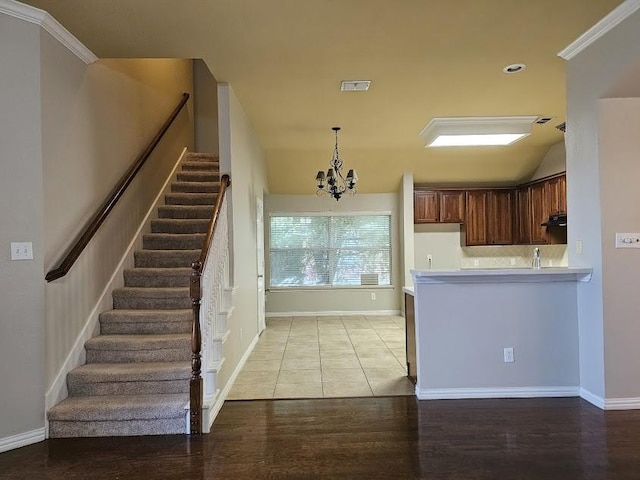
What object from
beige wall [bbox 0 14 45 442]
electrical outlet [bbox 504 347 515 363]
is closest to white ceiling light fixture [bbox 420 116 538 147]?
electrical outlet [bbox 504 347 515 363]

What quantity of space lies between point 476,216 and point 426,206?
0.92 metres

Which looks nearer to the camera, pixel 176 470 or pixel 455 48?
pixel 176 470

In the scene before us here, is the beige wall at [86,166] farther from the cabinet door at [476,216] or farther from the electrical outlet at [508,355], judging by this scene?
the cabinet door at [476,216]

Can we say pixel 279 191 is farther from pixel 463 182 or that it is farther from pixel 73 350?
pixel 73 350

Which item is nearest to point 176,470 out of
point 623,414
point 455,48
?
point 623,414

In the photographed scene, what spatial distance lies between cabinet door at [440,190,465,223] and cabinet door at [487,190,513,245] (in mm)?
516

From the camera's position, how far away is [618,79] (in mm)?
3102

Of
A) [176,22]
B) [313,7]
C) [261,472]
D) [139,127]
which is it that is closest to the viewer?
[261,472]

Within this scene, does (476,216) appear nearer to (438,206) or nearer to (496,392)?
(438,206)

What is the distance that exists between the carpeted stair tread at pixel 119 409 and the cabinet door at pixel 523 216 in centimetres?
630

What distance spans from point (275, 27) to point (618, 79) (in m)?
2.54

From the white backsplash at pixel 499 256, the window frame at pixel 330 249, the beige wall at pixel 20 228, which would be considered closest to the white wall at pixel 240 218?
the beige wall at pixel 20 228

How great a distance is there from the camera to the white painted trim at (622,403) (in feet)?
10.9

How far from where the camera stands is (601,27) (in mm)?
3125
